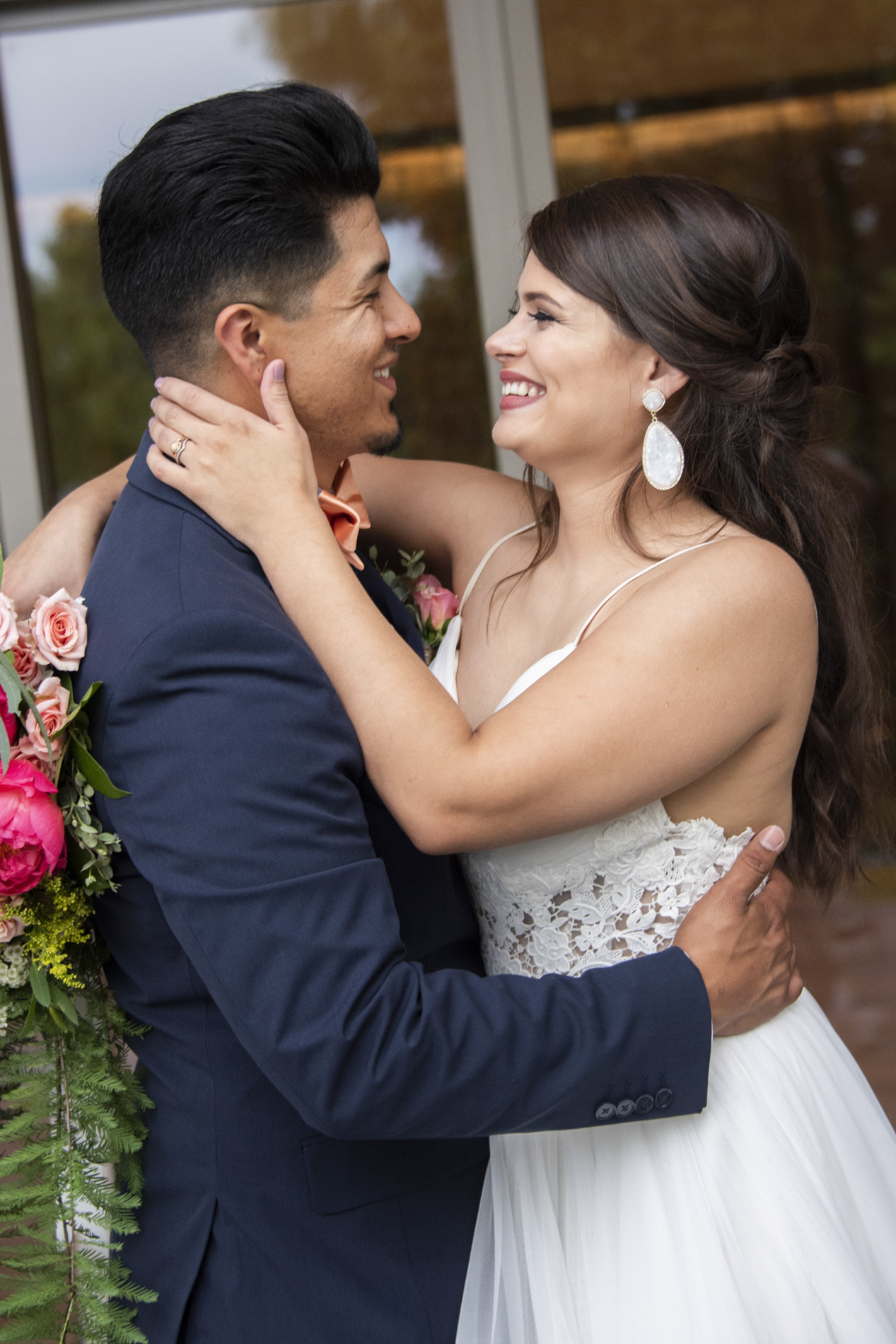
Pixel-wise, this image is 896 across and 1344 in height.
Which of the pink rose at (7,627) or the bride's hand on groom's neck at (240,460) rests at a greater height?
the bride's hand on groom's neck at (240,460)

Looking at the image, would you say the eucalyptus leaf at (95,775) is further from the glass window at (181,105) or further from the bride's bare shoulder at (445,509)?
the glass window at (181,105)

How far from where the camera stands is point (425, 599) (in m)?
1.92

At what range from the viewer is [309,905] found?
43.8 inches

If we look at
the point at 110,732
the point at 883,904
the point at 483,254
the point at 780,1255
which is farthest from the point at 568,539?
the point at 883,904

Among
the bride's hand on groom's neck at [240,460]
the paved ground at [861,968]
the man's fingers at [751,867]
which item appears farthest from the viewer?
the paved ground at [861,968]

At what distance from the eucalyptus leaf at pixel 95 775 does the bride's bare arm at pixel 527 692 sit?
0.85ft

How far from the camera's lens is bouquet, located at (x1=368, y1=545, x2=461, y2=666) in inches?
75.1

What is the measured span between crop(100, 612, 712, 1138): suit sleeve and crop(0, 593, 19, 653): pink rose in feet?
0.48

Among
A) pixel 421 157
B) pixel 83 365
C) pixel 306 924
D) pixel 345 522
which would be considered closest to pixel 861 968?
pixel 345 522

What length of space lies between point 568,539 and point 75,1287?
1.16 m

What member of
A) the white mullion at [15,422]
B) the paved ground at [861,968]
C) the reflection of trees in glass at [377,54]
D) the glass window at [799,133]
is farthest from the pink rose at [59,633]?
the glass window at [799,133]

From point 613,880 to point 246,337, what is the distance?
2.69 ft

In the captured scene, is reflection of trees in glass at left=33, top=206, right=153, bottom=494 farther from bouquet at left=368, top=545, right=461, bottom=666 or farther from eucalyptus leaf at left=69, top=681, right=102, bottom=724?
eucalyptus leaf at left=69, top=681, right=102, bottom=724

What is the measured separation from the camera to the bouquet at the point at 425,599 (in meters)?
1.91
